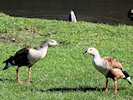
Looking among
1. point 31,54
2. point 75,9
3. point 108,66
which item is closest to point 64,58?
point 31,54

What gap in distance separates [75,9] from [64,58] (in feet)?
40.6

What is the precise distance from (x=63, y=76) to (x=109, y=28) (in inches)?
219

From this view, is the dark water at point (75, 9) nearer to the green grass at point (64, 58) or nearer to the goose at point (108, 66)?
the green grass at point (64, 58)

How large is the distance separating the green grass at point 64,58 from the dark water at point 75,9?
5.42 metres

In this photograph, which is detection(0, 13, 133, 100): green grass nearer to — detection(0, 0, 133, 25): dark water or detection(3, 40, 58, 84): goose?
detection(3, 40, 58, 84): goose

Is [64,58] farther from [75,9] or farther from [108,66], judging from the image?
[75,9]

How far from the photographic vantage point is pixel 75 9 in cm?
2464

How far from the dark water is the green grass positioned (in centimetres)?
542

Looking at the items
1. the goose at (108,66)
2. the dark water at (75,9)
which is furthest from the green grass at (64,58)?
the dark water at (75,9)

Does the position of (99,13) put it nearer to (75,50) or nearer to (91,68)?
(75,50)

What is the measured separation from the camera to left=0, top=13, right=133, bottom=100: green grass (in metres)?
9.28

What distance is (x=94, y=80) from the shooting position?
10469mm

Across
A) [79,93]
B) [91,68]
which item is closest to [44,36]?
[91,68]

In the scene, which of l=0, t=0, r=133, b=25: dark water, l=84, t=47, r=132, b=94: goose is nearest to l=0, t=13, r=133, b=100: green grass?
l=84, t=47, r=132, b=94: goose
